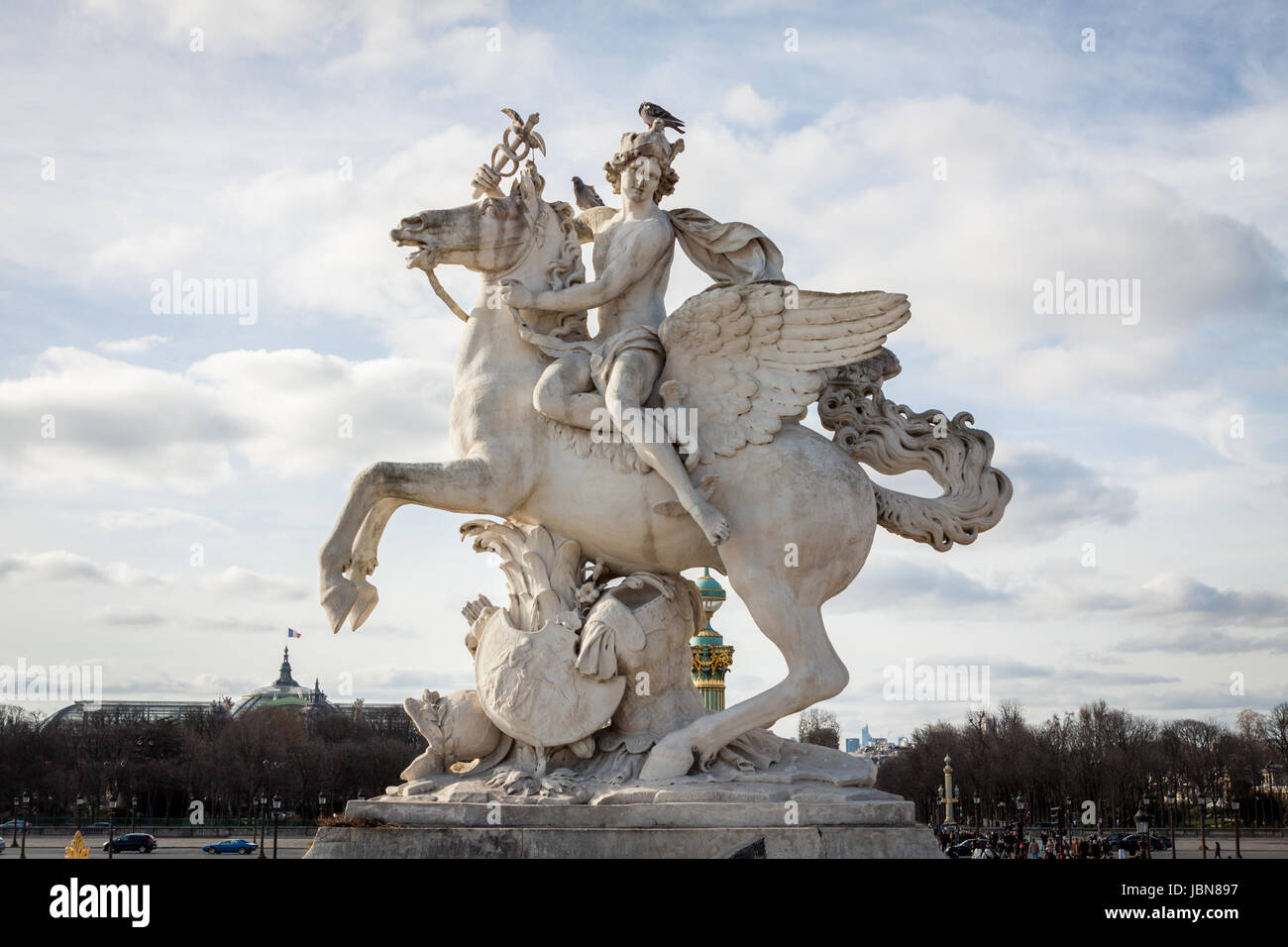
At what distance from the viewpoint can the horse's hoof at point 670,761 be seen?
766 centimetres

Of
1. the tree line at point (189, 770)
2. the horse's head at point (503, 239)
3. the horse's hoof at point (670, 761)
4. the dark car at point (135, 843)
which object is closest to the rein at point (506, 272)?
the horse's head at point (503, 239)

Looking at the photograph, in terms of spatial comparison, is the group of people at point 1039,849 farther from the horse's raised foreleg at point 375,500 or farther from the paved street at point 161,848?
the horse's raised foreleg at point 375,500

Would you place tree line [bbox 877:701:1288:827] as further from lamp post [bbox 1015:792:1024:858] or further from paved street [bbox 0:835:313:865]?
paved street [bbox 0:835:313:865]

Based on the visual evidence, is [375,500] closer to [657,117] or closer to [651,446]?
[651,446]

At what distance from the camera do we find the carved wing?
8102mm

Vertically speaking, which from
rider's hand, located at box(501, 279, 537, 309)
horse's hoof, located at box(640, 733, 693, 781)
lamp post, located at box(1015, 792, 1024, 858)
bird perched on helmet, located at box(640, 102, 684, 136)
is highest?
bird perched on helmet, located at box(640, 102, 684, 136)

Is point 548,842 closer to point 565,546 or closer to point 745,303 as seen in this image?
point 565,546

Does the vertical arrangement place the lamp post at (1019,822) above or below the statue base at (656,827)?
below

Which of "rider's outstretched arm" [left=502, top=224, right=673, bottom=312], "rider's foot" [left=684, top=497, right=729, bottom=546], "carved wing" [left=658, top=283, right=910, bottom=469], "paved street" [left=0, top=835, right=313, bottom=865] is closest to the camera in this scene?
"rider's foot" [left=684, top=497, right=729, bottom=546]

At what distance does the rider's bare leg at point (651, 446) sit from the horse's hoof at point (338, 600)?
6.55ft

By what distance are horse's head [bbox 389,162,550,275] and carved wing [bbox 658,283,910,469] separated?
1.23 meters

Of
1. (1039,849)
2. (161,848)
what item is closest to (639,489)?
(1039,849)

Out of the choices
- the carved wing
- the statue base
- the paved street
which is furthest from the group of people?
the carved wing
